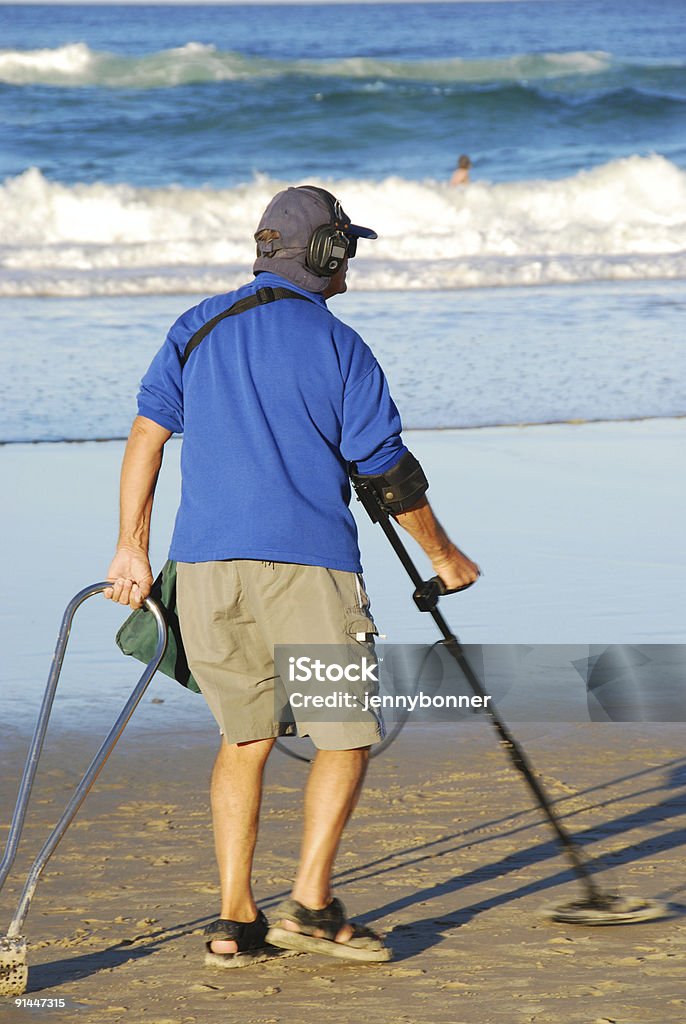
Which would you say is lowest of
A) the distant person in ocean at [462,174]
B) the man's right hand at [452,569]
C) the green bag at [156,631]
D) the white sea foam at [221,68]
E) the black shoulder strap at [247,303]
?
the green bag at [156,631]

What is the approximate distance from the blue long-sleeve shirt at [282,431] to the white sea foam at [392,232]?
496 inches

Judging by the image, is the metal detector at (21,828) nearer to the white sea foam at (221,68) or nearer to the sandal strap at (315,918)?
the sandal strap at (315,918)

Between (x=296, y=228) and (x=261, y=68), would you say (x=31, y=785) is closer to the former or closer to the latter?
(x=296, y=228)

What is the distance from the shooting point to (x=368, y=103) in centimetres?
A: 3409

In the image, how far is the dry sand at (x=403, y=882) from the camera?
3.18 metres

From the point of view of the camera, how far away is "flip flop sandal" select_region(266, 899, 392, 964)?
3.39m

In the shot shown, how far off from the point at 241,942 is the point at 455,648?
2.61ft

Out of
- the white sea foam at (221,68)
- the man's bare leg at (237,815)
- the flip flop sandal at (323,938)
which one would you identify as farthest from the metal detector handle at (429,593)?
the white sea foam at (221,68)

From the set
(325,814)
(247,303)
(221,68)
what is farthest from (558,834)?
(221,68)

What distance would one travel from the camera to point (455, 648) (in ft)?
11.6

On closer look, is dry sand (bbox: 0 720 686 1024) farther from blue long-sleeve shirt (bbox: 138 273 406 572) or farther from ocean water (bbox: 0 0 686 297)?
ocean water (bbox: 0 0 686 297)

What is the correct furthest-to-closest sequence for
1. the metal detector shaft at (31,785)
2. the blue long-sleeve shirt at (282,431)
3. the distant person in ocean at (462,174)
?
the distant person in ocean at (462,174) < the blue long-sleeve shirt at (282,431) < the metal detector shaft at (31,785)

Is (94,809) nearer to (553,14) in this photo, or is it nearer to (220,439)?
(220,439)

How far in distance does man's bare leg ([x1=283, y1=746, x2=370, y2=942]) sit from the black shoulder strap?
36.8 inches
